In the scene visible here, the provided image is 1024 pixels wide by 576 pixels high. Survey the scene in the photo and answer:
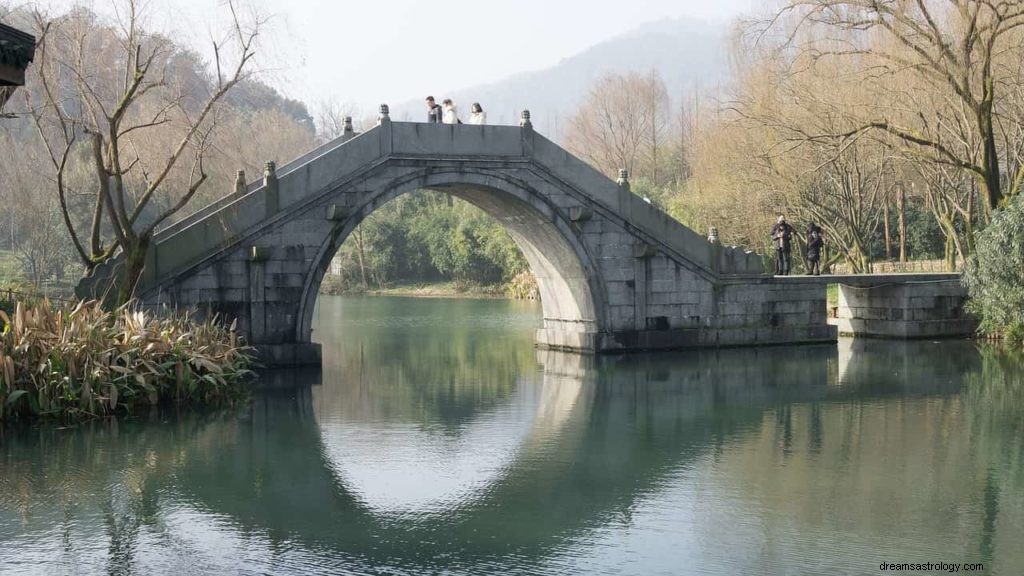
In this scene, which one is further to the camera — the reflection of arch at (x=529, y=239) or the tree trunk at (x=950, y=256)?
the tree trunk at (x=950, y=256)

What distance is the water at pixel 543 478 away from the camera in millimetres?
8836

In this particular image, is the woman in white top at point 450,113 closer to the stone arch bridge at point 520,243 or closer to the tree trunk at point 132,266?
the stone arch bridge at point 520,243

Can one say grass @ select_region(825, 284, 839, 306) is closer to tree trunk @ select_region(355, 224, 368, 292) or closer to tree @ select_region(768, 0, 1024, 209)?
tree @ select_region(768, 0, 1024, 209)

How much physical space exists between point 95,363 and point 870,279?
1639 centimetres

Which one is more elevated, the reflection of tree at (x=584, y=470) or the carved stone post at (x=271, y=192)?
the carved stone post at (x=271, y=192)

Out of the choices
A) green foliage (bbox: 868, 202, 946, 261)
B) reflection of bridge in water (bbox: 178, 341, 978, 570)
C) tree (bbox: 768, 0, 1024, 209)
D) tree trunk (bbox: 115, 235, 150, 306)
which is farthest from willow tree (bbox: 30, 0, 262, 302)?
green foliage (bbox: 868, 202, 946, 261)

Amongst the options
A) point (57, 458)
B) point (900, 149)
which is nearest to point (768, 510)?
point (57, 458)

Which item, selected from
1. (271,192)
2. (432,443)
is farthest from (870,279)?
(432,443)

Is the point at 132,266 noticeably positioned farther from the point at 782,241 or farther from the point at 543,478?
the point at 782,241

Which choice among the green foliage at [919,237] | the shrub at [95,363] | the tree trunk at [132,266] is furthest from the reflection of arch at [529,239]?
the green foliage at [919,237]

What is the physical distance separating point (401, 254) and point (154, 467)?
45453 mm

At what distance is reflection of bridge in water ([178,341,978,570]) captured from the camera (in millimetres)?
9609

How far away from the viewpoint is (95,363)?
1441cm

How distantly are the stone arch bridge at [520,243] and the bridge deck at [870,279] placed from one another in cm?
33
